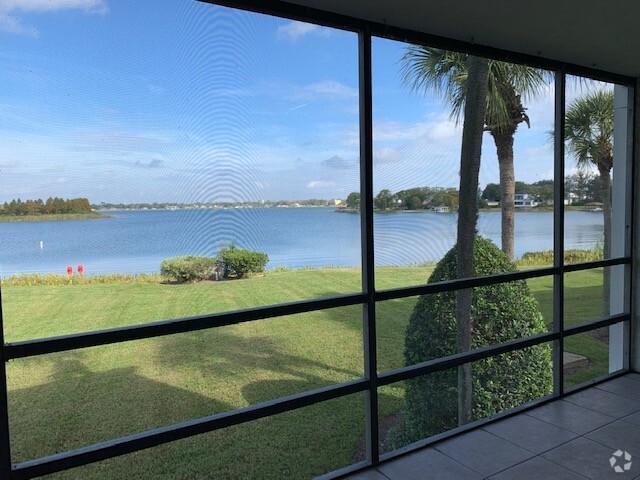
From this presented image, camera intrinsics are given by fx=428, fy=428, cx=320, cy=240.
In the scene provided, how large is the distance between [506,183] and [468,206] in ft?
5.90

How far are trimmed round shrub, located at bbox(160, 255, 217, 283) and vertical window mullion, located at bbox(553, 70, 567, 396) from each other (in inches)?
96.8

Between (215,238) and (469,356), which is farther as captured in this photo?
(215,238)

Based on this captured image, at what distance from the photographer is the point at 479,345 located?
3.45m

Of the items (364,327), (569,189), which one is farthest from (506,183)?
(364,327)

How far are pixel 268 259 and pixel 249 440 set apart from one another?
1.85 meters

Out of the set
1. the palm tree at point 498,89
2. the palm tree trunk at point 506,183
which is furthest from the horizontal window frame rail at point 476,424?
the palm tree trunk at point 506,183

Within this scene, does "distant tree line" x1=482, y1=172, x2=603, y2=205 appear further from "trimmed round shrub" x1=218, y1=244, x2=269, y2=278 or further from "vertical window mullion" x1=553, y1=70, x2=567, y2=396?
"trimmed round shrub" x1=218, y1=244, x2=269, y2=278

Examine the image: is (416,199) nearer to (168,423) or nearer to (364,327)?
(364,327)

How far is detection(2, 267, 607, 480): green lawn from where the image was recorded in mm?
3414

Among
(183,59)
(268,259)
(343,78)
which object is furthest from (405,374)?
(343,78)

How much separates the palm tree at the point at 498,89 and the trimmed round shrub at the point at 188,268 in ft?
8.48

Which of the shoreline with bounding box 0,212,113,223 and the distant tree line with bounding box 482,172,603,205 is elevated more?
the distant tree line with bounding box 482,172,603,205

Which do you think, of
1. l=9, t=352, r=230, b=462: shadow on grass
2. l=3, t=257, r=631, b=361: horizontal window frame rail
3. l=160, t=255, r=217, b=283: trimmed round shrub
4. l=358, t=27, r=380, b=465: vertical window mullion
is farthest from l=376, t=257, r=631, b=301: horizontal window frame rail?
l=9, t=352, r=230, b=462: shadow on grass

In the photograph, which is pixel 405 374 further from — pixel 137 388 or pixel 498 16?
pixel 137 388
